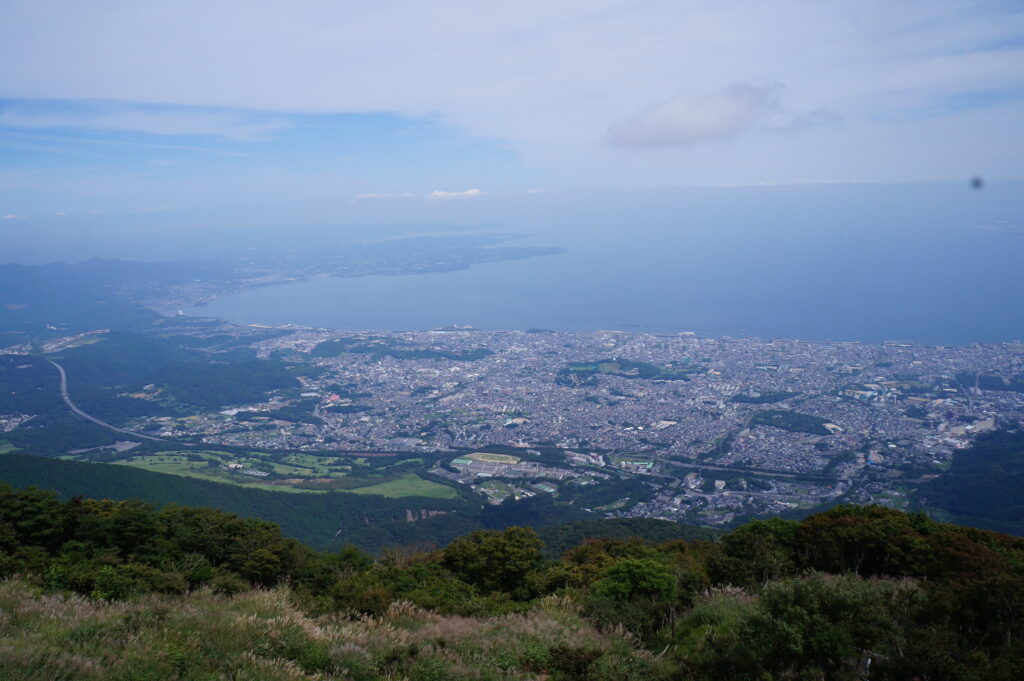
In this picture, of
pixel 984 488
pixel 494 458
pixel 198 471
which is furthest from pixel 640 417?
pixel 198 471

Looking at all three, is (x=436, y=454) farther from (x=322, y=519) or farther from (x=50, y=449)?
(x=50, y=449)

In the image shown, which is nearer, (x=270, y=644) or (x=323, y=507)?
(x=270, y=644)

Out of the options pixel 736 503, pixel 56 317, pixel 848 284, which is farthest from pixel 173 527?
pixel 848 284

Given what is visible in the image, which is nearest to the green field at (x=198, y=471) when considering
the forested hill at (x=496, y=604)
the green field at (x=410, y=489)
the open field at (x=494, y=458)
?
the green field at (x=410, y=489)

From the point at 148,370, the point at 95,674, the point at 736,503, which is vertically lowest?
the point at 736,503

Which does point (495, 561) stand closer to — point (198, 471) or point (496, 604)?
point (496, 604)

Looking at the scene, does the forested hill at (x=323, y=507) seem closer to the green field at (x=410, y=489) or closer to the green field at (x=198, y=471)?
the green field at (x=410, y=489)
